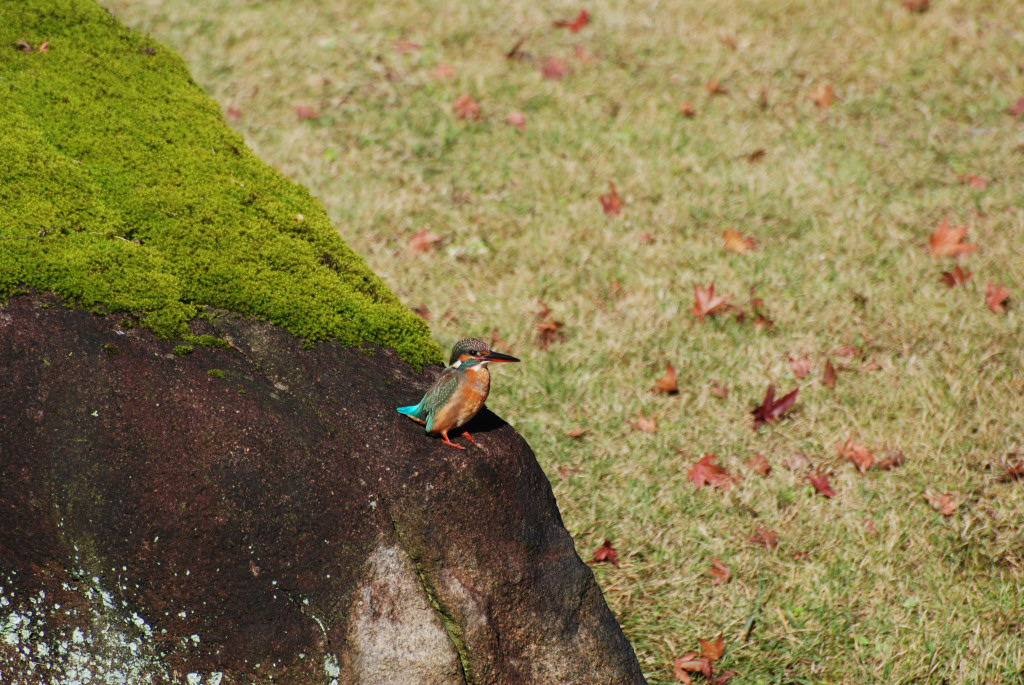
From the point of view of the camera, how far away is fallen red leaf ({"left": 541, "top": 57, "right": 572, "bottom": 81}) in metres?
6.72

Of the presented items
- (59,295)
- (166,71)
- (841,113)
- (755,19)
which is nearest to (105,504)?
(59,295)

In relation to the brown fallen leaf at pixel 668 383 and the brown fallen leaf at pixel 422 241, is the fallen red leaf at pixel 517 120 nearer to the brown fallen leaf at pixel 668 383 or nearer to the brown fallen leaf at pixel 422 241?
the brown fallen leaf at pixel 422 241

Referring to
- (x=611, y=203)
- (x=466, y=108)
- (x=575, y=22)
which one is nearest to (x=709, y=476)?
(x=611, y=203)

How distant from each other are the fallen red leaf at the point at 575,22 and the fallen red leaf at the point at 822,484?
4.61 m

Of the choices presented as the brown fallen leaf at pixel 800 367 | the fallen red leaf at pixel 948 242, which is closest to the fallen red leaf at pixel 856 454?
the brown fallen leaf at pixel 800 367

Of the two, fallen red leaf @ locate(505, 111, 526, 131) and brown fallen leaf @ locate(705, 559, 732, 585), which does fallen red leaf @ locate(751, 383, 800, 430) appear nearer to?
brown fallen leaf @ locate(705, 559, 732, 585)

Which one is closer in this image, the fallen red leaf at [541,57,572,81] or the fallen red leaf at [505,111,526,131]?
the fallen red leaf at [505,111,526,131]

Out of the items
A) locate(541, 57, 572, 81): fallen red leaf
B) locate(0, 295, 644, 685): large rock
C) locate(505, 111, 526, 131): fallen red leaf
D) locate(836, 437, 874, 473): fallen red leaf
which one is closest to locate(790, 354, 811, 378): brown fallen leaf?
locate(836, 437, 874, 473): fallen red leaf

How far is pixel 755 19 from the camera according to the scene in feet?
23.8

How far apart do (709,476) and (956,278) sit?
84.7 inches

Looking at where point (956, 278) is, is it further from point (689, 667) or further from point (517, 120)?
point (517, 120)

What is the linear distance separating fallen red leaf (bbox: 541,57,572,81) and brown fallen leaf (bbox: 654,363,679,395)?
320cm

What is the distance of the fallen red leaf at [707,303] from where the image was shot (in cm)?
484

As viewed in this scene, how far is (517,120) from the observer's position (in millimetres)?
6273
